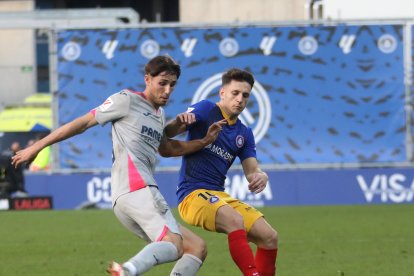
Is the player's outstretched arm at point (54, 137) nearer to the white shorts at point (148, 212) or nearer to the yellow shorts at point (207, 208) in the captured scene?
the white shorts at point (148, 212)

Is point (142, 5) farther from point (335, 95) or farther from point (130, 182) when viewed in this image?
point (130, 182)

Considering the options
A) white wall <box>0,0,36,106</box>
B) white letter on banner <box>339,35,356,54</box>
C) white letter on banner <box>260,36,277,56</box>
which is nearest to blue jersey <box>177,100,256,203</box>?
white letter on banner <box>260,36,277,56</box>

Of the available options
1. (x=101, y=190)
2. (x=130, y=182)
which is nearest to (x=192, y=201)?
(x=130, y=182)

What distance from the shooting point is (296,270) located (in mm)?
12688

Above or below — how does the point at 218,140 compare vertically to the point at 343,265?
above

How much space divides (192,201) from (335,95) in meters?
17.3

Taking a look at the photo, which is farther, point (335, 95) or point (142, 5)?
point (142, 5)

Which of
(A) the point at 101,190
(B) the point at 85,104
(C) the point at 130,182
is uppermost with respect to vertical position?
(C) the point at 130,182

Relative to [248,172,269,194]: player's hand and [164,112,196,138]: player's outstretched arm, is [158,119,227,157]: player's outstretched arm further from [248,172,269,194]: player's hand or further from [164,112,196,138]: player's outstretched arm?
[248,172,269,194]: player's hand

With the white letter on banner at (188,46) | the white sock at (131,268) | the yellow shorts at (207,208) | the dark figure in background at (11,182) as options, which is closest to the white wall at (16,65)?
the dark figure in background at (11,182)

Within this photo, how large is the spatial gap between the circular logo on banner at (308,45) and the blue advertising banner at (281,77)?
0.9 inches

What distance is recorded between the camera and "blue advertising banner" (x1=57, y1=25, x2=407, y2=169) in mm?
27000

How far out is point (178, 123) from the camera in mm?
9781

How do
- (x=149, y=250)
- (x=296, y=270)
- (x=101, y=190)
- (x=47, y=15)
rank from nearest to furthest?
1. (x=149, y=250)
2. (x=296, y=270)
3. (x=101, y=190)
4. (x=47, y=15)
